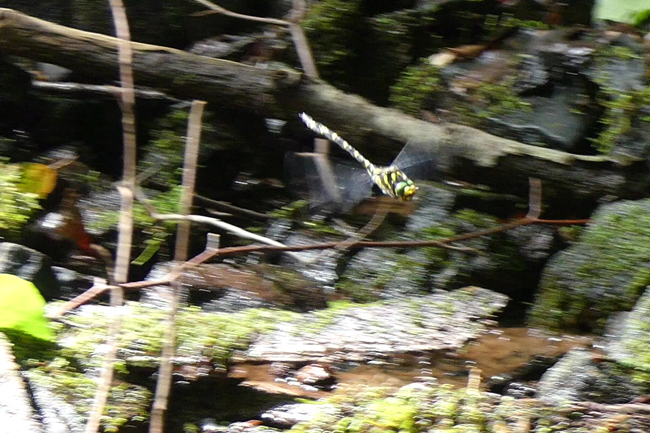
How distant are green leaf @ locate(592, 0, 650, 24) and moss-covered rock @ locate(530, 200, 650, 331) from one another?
1006 millimetres

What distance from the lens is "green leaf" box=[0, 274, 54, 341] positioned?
1866 millimetres

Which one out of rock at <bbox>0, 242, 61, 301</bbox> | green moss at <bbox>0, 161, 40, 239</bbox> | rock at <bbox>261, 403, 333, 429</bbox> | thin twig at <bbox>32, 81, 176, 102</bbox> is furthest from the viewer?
thin twig at <bbox>32, 81, 176, 102</bbox>

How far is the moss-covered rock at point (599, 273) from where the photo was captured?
243 cm

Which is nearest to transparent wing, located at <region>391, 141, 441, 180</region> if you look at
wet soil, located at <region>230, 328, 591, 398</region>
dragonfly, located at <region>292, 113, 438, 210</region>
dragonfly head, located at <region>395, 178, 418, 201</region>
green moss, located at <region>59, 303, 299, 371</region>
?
dragonfly, located at <region>292, 113, 438, 210</region>

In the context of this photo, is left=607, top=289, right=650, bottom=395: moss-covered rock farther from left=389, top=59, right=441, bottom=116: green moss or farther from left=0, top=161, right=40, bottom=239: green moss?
left=0, top=161, right=40, bottom=239: green moss

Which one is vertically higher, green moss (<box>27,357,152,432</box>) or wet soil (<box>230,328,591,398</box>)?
wet soil (<box>230,328,591,398</box>)

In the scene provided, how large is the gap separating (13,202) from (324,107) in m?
1.36

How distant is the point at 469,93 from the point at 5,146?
2.33 metres

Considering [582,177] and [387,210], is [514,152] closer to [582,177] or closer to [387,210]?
[582,177]

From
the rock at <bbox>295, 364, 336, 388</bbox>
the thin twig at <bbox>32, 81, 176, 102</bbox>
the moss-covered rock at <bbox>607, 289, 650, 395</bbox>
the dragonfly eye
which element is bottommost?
the rock at <bbox>295, 364, 336, 388</bbox>

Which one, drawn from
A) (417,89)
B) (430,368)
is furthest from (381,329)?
(417,89)

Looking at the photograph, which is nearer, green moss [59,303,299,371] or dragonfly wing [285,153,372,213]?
green moss [59,303,299,371]

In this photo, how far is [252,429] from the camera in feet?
6.09

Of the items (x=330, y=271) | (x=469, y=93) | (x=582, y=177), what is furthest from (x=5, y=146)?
(x=582, y=177)
